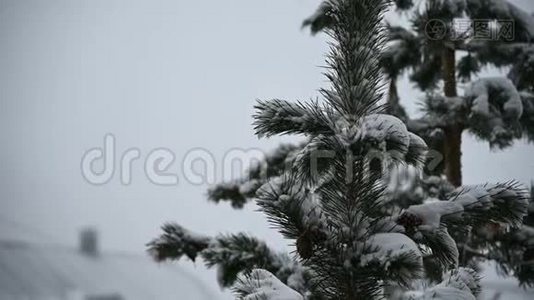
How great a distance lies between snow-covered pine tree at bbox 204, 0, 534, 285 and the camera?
4.15 metres

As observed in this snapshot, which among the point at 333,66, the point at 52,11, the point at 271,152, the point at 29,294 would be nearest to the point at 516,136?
the point at 271,152

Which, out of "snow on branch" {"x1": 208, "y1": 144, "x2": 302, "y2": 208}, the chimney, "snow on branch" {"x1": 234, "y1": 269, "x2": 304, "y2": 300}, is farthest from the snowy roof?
"snow on branch" {"x1": 234, "y1": 269, "x2": 304, "y2": 300}

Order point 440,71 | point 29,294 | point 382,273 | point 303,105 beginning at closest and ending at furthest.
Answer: point 382,273 → point 303,105 → point 440,71 → point 29,294

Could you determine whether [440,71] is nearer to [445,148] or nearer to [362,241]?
[445,148]

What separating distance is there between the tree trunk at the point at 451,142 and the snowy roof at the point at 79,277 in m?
7.00

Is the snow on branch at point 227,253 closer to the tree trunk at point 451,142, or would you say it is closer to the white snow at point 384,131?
the tree trunk at point 451,142

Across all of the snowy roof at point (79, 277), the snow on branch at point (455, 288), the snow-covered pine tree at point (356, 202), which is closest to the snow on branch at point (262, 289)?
the snow-covered pine tree at point (356, 202)

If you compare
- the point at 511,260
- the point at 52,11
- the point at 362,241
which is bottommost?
the point at 511,260

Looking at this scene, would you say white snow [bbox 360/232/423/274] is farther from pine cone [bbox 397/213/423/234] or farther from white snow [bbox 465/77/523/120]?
white snow [bbox 465/77/523/120]

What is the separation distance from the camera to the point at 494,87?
166 inches

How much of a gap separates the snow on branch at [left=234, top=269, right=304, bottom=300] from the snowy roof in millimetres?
8505

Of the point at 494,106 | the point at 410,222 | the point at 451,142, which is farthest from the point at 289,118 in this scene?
the point at 451,142

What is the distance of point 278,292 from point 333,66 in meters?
0.75

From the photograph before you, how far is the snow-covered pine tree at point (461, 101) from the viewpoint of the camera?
163 inches
